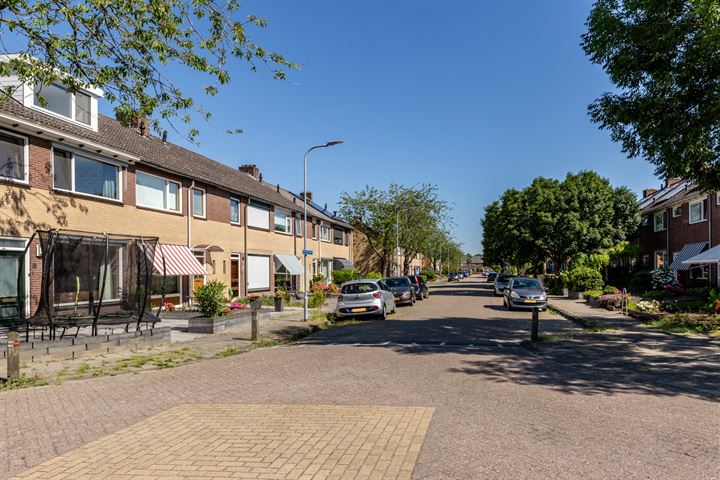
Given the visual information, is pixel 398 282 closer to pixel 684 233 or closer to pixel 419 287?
pixel 419 287

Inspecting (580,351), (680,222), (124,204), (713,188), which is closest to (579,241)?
(680,222)

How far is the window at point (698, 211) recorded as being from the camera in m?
27.4

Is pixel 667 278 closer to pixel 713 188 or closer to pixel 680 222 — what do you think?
pixel 680 222

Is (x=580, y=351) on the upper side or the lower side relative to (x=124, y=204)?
lower

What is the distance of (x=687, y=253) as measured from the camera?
1118 inches

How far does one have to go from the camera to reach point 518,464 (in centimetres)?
466

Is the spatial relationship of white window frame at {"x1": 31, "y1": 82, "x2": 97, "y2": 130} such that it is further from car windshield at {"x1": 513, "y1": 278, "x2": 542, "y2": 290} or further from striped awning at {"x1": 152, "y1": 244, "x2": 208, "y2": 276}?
car windshield at {"x1": 513, "y1": 278, "x2": 542, "y2": 290}

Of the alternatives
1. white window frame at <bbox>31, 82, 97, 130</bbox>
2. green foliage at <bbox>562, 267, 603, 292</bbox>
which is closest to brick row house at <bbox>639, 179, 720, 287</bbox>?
green foliage at <bbox>562, 267, 603, 292</bbox>

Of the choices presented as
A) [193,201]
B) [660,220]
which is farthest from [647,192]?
[193,201]

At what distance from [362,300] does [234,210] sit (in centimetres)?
1070

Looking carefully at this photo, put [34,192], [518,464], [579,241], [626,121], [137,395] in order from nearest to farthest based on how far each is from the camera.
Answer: [518,464], [137,395], [626,121], [34,192], [579,241]

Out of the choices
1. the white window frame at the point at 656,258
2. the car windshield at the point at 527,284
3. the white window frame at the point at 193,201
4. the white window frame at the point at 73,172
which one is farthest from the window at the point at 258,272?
the white window frame at the point at 656,258

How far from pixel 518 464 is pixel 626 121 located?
11.5m

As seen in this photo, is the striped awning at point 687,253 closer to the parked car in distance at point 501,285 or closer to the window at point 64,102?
the parked car in distance at point 501,285
